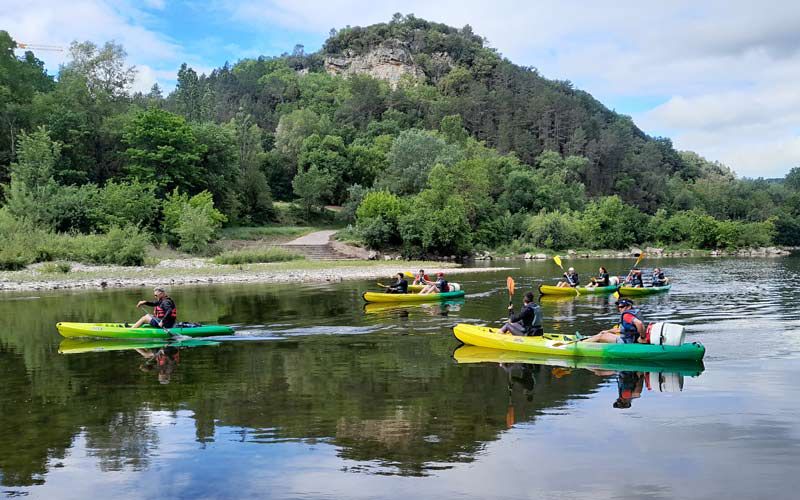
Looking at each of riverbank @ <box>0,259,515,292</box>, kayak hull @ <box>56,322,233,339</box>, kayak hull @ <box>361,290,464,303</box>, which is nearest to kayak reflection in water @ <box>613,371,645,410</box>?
kayak hull @ <box>56,322,233,339</box>

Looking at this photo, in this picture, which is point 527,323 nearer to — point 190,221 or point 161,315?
point 161,315

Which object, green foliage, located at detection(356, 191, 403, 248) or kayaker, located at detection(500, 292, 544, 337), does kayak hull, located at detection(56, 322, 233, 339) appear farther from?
green foliage, located at detection(356, 191, 403, 248)

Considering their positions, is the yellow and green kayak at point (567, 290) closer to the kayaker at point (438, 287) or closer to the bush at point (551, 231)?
the kayaker at point (438, 287)

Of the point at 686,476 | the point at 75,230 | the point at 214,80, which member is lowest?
the point at 686,476

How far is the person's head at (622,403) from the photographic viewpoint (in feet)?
41.2

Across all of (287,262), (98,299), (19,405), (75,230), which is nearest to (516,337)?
(19,405)

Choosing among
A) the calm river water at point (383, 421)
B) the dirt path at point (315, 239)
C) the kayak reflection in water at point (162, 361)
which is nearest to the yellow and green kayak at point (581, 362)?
the calm river water at point (383, 421)

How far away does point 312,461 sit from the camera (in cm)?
962

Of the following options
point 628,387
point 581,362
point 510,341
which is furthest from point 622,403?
point 510,341

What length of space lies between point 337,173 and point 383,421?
73.7m

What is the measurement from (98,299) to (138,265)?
15.0 meters

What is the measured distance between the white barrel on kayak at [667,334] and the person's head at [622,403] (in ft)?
11.9

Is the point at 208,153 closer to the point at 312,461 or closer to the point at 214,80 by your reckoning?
the point at 312,461

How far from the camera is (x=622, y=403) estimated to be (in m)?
12.8
